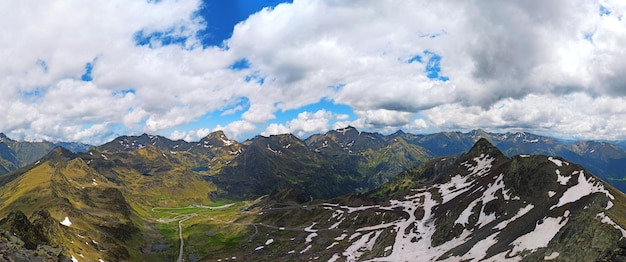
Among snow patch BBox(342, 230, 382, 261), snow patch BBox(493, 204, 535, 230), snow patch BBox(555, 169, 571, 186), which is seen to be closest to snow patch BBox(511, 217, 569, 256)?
snow patch BBox(493, 204, 535, 230)

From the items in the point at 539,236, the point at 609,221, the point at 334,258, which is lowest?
the point at 334,258

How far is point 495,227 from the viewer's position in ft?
348

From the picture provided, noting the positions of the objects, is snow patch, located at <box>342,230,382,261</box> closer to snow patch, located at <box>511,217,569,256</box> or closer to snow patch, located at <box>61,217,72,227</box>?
snow patch, located at <box>511,217,569,256</box>

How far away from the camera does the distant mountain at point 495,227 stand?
70.2 metres

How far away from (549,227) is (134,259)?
166 m

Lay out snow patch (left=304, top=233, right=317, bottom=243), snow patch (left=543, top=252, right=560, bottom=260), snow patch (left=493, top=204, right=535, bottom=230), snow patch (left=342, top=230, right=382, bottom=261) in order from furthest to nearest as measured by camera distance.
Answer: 1. snow patch (left=304, top=233, right=317, bottom=243)
2. snow patch (left=342, top=230, right=382, bottom=261)
3. snow patch (left=493, top=204, right=535, bottom=230)
4. snow patch (left=543, top=252, right=560, bottom=260)

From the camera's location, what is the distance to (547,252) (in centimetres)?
7119

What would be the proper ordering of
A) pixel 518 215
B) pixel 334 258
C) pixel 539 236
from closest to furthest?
pixel 539 236
pixel 518 215
pixel 334 258

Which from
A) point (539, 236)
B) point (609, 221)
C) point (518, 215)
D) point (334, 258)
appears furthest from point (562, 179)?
point (334, 258)

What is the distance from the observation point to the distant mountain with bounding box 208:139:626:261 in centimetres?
7025

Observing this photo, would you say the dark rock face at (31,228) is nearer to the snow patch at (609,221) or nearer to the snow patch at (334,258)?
the snow patch at (334,258)

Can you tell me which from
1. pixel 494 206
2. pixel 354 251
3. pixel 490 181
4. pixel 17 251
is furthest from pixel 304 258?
pixel 17 251

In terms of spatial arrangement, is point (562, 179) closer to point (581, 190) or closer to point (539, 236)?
point (581, 190)

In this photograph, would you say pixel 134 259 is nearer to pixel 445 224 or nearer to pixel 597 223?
pixel 445 224
